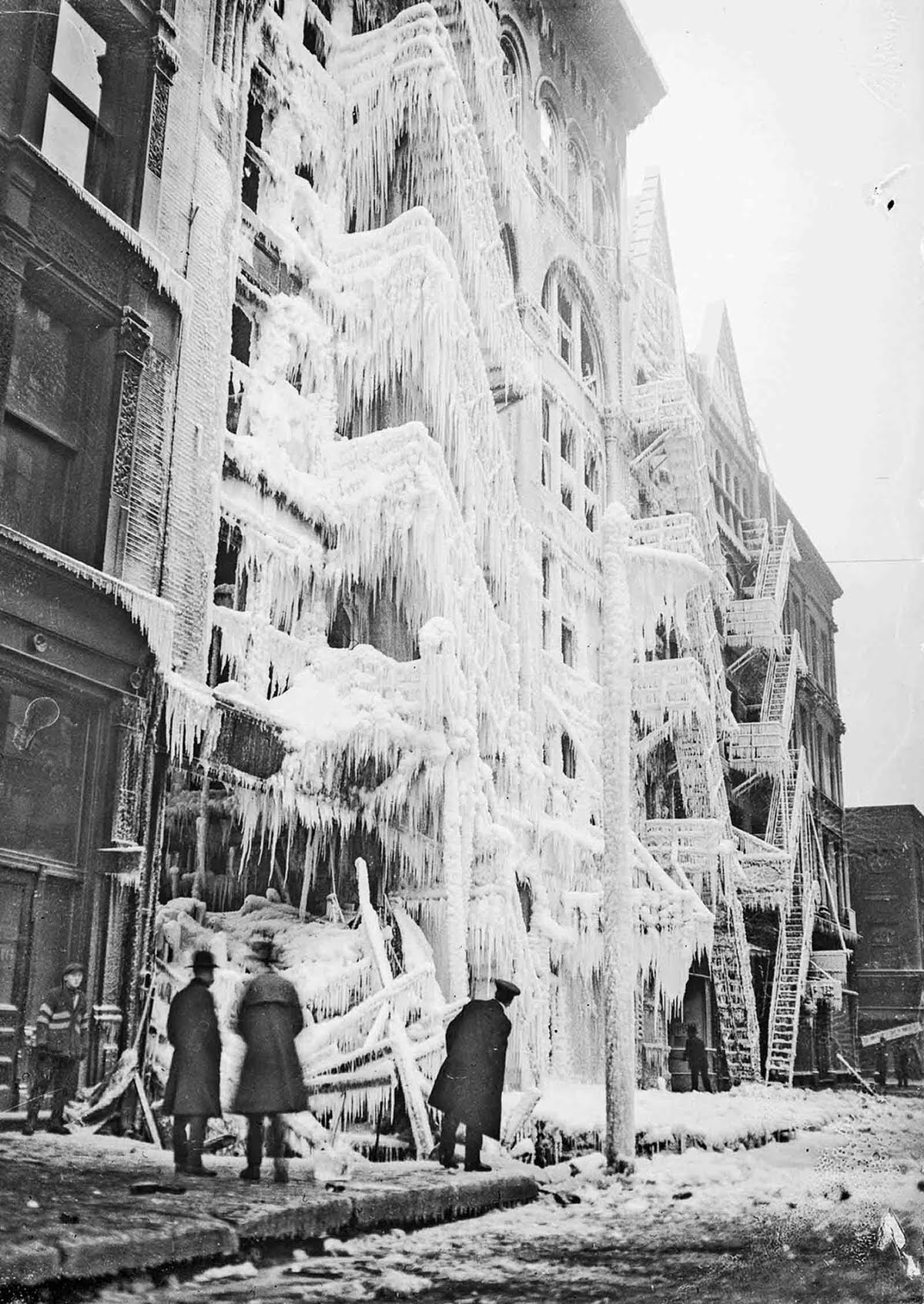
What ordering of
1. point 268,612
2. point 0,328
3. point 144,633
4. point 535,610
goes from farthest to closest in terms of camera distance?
point 535,610 < point 268,612 < point 144,633 < point 0,328

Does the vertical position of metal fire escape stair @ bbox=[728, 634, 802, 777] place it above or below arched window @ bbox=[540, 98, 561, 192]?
below

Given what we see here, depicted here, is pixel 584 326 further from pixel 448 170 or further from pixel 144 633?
pixel 144 633

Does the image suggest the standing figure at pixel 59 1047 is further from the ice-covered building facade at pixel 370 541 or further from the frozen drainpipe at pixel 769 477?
the frozen drainpipe at pixel 769 477

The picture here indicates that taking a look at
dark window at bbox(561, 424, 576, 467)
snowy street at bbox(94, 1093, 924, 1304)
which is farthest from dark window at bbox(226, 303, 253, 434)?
dark window at bbox(561, 424, 576, 467)

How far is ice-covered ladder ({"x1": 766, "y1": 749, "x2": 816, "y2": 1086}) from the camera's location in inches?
645

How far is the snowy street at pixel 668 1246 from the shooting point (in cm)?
539

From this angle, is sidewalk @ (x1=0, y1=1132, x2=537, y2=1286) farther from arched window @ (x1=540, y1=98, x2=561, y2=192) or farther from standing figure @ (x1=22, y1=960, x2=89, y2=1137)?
arched window @ (x1=540, y1=98, x2=561, y2=192)

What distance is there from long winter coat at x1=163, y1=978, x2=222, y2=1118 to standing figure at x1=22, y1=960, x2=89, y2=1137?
1.89 feet

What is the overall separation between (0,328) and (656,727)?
9.76 metres

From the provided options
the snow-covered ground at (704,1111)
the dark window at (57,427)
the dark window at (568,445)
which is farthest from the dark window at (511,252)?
the snow-covered ground at (704,1111)

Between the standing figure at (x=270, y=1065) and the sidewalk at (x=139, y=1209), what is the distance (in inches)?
5.1

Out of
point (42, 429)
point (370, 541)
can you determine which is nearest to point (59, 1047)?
point (42, 429)

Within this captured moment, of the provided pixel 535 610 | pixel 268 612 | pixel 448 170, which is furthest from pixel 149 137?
pixel 535 610

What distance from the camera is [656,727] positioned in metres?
14.1
